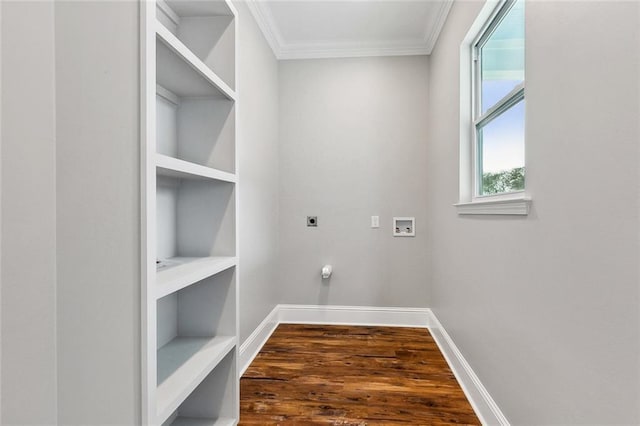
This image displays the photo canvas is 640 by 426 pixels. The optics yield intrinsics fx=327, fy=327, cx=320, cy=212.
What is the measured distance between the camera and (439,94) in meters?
2.50

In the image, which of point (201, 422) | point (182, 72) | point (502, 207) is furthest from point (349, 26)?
point (201, 422)

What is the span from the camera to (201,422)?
1420 millimetres

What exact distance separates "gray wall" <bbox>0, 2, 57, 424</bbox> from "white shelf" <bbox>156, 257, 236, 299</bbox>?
11.1 inches

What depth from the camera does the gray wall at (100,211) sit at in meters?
0.84

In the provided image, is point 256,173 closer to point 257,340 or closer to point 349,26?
point 257,340

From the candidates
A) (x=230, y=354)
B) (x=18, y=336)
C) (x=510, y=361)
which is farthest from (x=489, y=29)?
(x=18, y=336)

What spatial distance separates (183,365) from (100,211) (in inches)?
Result: 25.9

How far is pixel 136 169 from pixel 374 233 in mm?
2291

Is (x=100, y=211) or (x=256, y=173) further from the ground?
(x=256, y=173)

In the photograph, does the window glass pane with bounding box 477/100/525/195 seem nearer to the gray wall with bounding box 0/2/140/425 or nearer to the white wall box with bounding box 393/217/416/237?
the white wall box with bounding box 393/217/416/237

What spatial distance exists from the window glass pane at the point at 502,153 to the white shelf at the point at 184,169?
122 cm

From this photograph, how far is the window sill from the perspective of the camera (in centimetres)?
117

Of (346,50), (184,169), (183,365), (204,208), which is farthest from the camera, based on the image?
(346,50)

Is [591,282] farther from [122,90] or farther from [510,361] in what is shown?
[122,90]
